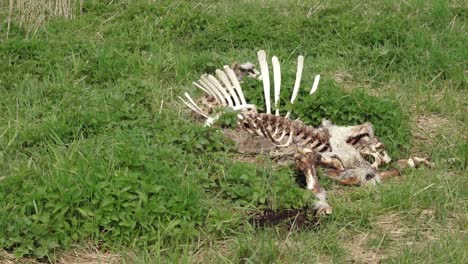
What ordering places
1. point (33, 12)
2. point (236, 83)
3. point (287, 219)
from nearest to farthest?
point (287, 219), point (236, 83), point (33, 12)

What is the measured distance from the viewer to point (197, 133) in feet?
16.0

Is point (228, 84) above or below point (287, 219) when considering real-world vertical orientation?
above

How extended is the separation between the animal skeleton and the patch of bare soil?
9 cm

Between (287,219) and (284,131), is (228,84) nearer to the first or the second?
(284,131)

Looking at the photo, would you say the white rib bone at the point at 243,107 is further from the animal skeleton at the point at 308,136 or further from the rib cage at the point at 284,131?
the rib cage at the point at 284,131

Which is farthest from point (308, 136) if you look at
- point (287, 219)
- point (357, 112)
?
point (287, 219)

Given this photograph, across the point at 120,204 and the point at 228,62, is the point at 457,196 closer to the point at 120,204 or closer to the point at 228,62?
the point at 120,204

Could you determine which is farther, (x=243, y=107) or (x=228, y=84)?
(x=228, y=84)

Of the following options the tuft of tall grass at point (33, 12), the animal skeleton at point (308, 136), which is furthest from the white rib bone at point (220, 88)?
the tuft of tall grass at point (33, 12)

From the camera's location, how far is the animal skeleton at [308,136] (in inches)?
184

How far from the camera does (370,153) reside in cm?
494

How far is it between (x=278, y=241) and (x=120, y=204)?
87cm

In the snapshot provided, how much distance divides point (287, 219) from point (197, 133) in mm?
1020

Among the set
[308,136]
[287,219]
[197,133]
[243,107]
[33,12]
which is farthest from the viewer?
[33,12]
